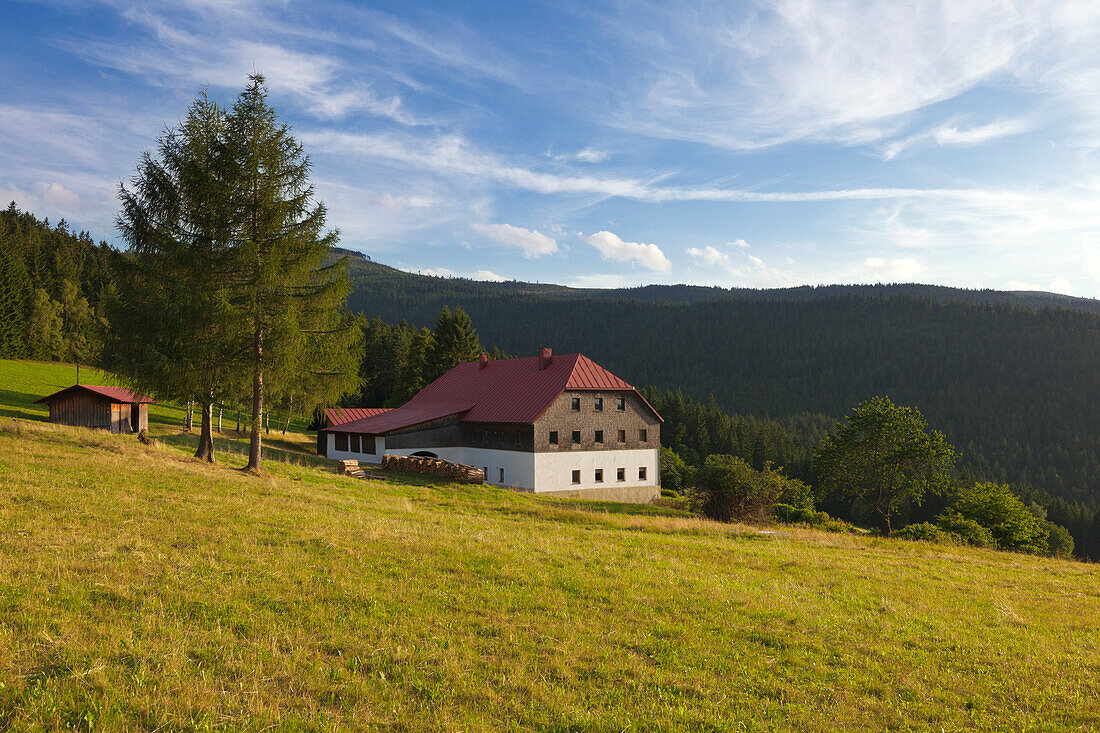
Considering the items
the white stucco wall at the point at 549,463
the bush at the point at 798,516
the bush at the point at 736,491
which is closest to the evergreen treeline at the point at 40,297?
the white stucco wall at the point at 549,463

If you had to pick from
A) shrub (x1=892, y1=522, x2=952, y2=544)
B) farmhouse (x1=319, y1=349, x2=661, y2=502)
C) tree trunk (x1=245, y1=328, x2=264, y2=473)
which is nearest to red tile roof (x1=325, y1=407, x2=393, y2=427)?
farmhouse (x1=319, y1=349, x2=661, y2=502)

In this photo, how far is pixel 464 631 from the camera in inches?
308

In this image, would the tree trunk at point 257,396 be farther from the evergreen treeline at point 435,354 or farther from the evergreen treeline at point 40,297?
the evergreen treeline at point 40,297

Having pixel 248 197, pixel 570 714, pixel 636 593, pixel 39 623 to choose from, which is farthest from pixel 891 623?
pixel 248 197

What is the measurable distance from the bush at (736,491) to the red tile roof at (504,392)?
10110 millimetres

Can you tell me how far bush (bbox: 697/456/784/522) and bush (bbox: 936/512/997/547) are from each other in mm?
10497

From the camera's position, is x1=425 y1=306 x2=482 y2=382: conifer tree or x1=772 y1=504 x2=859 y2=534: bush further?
x1=425 y1=306 x2=482 y2=382: conifer tree

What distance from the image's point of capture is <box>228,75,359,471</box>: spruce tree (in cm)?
2048

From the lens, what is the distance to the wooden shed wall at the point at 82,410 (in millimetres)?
38500

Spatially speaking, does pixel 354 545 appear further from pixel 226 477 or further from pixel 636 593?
pixel 226 477

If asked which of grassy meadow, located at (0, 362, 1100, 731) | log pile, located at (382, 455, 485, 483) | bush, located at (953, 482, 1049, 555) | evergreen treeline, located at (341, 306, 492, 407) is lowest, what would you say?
bush, located at (953, 482, 1049, 555)

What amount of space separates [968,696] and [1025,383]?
23320 cm

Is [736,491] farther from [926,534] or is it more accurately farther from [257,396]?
[257,396]

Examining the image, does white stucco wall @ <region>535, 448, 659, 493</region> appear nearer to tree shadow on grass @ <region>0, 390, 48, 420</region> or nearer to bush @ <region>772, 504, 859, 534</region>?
bush @ <region>772, 504, 859, 534</region>
